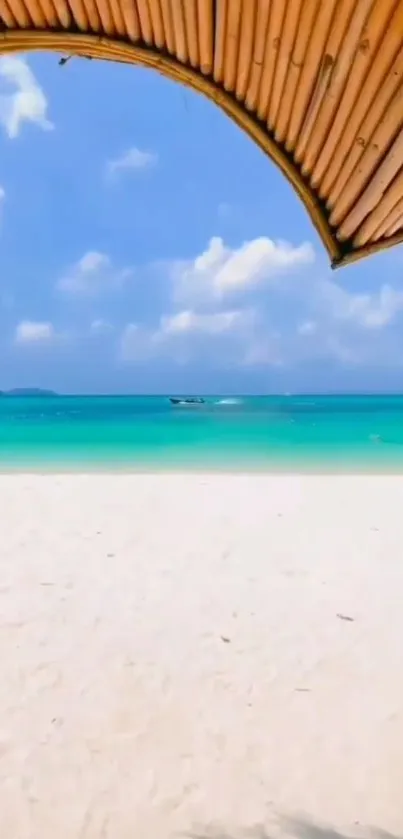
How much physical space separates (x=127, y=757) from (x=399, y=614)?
215 cm

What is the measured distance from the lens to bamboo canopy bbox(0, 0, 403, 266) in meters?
1.13

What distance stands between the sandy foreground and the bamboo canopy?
6.09ft

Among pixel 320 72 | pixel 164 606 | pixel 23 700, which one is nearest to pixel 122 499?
pixel 164 606

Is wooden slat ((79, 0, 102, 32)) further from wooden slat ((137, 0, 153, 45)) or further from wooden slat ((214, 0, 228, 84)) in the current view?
wooden slat ((214, 0, 228, 84))

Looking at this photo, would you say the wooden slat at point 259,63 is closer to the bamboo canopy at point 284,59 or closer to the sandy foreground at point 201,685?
the bamboo canopy at point 284,59

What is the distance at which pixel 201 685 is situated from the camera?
10.3 ft

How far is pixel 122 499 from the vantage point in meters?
8.84

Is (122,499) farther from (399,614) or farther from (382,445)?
(382,445)

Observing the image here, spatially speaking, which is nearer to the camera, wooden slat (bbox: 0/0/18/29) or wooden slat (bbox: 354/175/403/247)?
wooden slat (bbox: 0/0/18/29)

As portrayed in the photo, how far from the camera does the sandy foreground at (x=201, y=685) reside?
7.39 feet

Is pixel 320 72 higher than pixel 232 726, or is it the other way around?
pixel 320 72

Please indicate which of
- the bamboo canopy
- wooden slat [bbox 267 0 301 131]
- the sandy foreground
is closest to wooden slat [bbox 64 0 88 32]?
the bamboo canopy

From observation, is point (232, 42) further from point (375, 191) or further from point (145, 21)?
point (375, 191)

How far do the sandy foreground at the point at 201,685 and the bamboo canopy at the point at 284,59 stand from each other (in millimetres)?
1857
